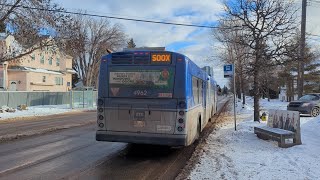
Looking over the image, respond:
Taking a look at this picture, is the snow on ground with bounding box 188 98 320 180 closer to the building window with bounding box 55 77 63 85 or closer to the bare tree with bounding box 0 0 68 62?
the bare tree with bounding box 0 0 68 62

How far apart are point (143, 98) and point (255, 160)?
327 centimetres

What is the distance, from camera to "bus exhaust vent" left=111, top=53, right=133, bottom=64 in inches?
407

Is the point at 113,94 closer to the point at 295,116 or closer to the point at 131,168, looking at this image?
the point at 131,168

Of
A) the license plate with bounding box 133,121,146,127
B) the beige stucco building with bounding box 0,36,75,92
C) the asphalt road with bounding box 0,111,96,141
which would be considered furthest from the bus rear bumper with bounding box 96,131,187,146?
the beige stucco building with bounding box 0,36,75,92

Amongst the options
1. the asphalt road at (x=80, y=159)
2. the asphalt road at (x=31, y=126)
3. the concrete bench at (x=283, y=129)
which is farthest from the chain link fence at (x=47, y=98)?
the concrete bench at (x=283, y=129)

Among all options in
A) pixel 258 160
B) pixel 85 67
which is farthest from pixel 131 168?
pixel 85 67

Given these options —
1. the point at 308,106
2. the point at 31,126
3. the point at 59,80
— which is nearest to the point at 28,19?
the point at 31,126

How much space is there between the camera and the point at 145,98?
1009cm

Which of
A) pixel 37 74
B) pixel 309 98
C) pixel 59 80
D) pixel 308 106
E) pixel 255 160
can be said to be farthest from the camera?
pixel 59 80

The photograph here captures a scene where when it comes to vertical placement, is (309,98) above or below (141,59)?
below

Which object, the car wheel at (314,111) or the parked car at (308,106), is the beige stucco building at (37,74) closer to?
the parked car at (308,106)

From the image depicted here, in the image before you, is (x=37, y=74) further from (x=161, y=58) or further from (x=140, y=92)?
(x=161, y=58)

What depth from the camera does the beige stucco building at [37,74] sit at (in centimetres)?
4644

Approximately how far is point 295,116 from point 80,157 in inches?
266
